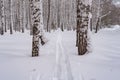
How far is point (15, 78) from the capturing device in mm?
7137

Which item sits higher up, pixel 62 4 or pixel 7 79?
pixel 62 4

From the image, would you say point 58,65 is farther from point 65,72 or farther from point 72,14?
point 72,14

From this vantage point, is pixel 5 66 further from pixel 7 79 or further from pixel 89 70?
pixel 89 70

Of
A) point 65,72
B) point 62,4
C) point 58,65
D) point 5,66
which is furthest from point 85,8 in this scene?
point 62,4

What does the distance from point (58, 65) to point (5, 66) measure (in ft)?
6.75

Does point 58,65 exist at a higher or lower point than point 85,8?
lower

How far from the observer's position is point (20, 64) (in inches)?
356

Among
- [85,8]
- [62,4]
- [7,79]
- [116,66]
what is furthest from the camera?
[62,4]

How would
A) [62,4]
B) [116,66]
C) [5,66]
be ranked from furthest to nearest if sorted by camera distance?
[62,4] < [5,66] < [116,66]

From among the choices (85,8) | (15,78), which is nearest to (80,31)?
(85,8)

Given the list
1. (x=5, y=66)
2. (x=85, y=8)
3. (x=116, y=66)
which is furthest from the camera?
(x=85, y=8)

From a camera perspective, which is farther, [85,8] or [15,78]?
[85,8]

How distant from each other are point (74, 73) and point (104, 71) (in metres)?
1.01

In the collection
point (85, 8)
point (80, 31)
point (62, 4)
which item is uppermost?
point (62, 4)
